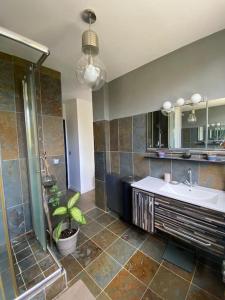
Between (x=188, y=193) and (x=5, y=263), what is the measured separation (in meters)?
1.75

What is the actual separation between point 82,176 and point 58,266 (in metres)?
2.05

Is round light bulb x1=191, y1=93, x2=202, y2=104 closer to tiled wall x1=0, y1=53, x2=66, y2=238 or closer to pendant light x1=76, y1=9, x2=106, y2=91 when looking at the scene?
pendant light x1=76, y1=9, x2=106, y2=91

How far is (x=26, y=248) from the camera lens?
1604 mm

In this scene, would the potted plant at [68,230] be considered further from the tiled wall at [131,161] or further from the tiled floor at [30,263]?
the tiled wall at [131,161]

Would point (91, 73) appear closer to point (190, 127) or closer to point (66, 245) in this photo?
point (190, 127)

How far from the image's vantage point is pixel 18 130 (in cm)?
170

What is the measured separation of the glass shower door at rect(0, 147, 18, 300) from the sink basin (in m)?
1.41

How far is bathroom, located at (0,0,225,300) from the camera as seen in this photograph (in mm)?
1148

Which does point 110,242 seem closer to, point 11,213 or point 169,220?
point 169,220

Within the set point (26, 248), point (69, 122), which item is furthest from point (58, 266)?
point (69, 122)

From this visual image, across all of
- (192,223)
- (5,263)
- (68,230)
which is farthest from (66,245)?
(192,223)

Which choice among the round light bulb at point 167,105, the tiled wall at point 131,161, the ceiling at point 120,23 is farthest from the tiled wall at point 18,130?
the round light bulb at point 167,105

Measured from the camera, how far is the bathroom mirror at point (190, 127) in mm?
1408

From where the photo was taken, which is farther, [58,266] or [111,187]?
[111,187]
